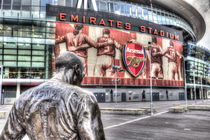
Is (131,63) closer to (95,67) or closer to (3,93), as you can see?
(95,67)

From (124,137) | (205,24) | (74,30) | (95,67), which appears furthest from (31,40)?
(205,24)

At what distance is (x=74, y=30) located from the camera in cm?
4547

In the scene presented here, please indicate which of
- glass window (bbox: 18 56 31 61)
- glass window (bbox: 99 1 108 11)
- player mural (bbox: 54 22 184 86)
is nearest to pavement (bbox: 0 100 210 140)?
glass window (bbox: 18 56 31 61)

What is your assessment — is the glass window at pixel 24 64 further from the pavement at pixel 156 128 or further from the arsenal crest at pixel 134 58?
the pavement at pixel 156 128

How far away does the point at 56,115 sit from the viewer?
1444 millimetres

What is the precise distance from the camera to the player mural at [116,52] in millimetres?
44906

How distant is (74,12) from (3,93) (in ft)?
80.9

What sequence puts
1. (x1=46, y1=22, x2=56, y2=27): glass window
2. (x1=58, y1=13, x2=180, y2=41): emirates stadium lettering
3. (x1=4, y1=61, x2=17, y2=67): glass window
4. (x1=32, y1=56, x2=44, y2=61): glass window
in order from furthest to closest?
1. (x1=58, y1=13, x2=180, y2=41): emirates stadium lettering
2. (x1=46, y1=22, x2=56, y2=27): glass window
3. (x1=32, y1=56, x2=44, y2=61): glass window
4. (x1=4, y1=61, x2=17, y2=67): glass window

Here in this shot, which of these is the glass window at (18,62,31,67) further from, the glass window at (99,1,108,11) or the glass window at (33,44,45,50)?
the glass window at (99,1,108,11)

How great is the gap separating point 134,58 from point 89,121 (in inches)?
1980

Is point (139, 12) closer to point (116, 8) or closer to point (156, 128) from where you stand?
point (116, 8)

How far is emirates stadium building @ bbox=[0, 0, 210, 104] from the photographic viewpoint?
40688 millimetres

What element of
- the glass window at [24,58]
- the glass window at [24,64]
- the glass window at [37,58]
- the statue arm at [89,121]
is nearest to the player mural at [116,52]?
the glass window at [37,58]

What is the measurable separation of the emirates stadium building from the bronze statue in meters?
30.7
